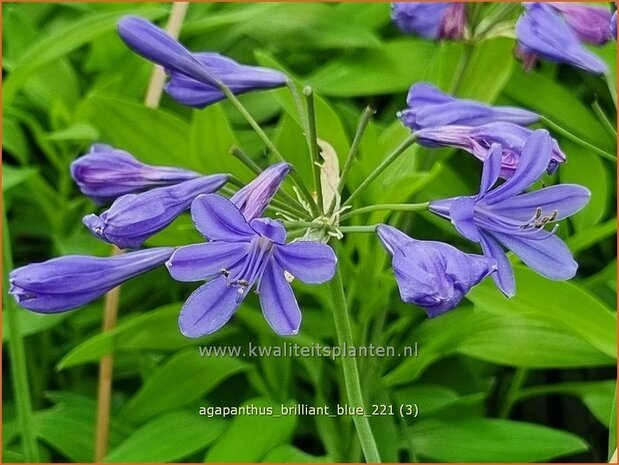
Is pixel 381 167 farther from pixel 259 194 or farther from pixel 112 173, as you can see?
pixel 112 173

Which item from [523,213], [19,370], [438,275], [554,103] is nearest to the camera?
[438,275]

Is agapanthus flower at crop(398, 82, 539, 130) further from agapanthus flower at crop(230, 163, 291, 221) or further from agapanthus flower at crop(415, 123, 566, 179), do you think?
agapanthus flower at crop(230, 163, 291, 221)

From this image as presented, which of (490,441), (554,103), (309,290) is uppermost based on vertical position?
(554,103)

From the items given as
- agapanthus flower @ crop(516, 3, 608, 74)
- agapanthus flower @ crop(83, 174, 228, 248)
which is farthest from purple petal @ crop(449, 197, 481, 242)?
agapanthus flower @ crop(516, 3, 608, 74)

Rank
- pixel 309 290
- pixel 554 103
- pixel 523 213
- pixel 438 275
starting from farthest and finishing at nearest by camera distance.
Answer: pixel 554 103 < pixel 309 290 < pixel 523 213 < pixel 438 275

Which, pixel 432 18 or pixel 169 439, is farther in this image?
pixel 432 18

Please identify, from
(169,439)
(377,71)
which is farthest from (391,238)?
(377,71)

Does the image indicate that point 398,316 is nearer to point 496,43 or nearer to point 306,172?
point 306,172
